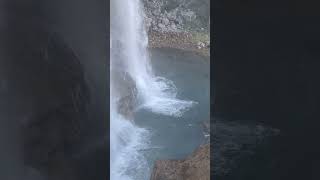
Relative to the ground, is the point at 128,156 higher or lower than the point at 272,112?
lower

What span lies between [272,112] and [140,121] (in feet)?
1.68

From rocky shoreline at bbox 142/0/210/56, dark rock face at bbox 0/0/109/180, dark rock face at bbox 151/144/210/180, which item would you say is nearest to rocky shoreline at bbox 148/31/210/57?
rocky shoreline at bbox 142/0/210/56

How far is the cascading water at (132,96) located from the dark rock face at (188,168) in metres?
0.06

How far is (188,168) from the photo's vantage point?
1945 millimetres

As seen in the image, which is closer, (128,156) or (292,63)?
(292,63)

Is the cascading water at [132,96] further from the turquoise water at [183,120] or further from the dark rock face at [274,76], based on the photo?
the dark rock face at [274,76]

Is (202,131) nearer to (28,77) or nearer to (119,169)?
(119,169)

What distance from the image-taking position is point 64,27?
1924 millimetres

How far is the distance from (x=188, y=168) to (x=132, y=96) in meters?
0.37

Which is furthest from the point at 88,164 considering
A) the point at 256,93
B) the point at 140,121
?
the point at 256,93

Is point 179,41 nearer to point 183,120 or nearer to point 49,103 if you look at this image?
point 183,120

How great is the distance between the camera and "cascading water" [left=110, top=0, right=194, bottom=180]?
196cm

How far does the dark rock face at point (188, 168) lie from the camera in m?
1.92

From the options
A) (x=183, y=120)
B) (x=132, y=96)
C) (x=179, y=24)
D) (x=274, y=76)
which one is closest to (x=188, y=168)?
(x=183, y=120)
